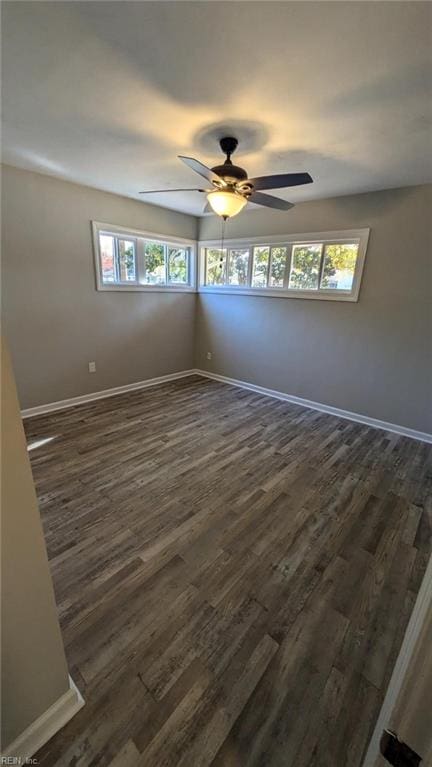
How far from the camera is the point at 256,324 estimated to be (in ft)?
14.5

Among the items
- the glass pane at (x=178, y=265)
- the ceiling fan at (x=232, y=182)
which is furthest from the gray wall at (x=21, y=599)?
the glass pane at (x=178, y=265)

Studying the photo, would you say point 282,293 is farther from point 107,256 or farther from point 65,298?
point 65,298

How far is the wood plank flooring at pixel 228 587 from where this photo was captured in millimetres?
1076

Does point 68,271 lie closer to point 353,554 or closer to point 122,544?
point 122,544

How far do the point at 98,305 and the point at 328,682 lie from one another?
3.90 meters

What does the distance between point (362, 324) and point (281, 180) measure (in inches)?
82.3

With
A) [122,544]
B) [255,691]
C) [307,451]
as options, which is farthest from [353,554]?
[122,544]

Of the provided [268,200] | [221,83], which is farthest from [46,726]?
[268,200]

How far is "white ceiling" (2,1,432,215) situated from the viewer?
1229 mm

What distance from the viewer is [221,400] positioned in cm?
416

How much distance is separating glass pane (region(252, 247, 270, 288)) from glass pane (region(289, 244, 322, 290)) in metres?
0.40

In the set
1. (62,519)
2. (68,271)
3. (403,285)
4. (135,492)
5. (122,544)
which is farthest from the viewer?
(68,271)

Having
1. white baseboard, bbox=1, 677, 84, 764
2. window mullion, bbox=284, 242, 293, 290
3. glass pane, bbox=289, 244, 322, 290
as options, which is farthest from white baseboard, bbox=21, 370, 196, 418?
white baseboard, bbox=1, 677, 84, 764

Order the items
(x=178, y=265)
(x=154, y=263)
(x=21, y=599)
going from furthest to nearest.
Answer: (x=178, y=265), (x=154, y=263), (x=21, y=599)
